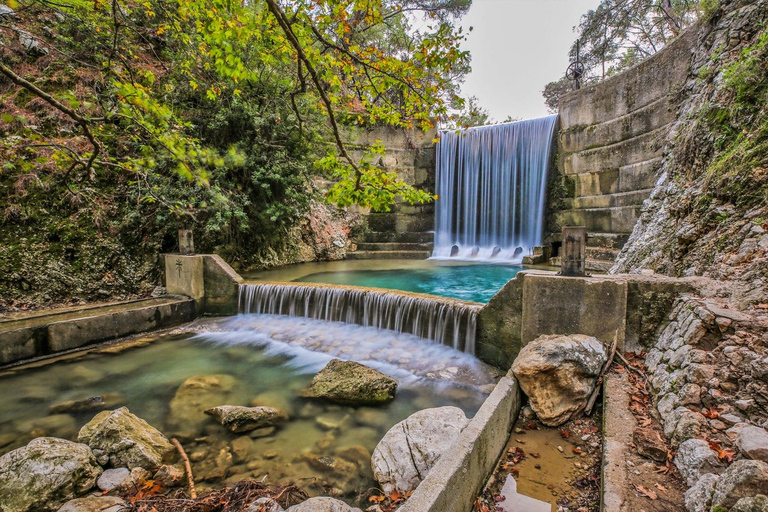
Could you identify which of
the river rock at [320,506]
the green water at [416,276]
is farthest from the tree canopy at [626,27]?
the river rock at [320,506]

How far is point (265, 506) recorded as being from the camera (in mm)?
2305

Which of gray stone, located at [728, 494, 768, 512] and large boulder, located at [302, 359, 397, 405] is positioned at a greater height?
gray stone, located at [728, 494, 768, 512]

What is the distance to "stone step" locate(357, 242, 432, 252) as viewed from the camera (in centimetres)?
1476

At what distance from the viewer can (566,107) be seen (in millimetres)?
12398

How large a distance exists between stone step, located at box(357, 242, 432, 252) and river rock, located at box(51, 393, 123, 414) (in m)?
11.3

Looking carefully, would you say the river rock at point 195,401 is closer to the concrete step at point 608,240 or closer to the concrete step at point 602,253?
the concrete step at point 602,253

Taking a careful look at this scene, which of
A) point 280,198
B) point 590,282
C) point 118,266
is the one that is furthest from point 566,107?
point 118,266

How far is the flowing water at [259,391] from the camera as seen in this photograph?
3.09 meters

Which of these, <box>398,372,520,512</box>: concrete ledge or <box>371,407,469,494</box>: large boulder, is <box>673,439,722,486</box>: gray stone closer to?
<box>398,372,520,512</box>: concrete ledge

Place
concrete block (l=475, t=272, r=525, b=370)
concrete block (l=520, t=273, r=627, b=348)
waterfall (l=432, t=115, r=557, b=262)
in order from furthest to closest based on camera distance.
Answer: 1. waterfall (l=432, t=115, r=557, b=262)
2. concrete block (l=475, t=272, r=525, b=370)
3. concrete block (l=520, t=273, r=627, b=348)

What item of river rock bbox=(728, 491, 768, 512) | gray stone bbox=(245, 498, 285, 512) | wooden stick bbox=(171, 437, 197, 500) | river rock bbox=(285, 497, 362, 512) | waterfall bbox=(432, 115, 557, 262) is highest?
waterfall bbox=(432, 115, 557, 262)

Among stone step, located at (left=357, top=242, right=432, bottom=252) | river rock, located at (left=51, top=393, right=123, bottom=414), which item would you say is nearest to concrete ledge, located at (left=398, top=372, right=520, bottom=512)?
river rock, located at (left=51, top=393, right=123, bottom=414)

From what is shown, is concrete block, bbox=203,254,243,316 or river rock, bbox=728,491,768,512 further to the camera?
concrete block, bbox=203,254,243,316

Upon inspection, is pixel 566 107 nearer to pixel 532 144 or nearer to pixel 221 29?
pixel 532 144
